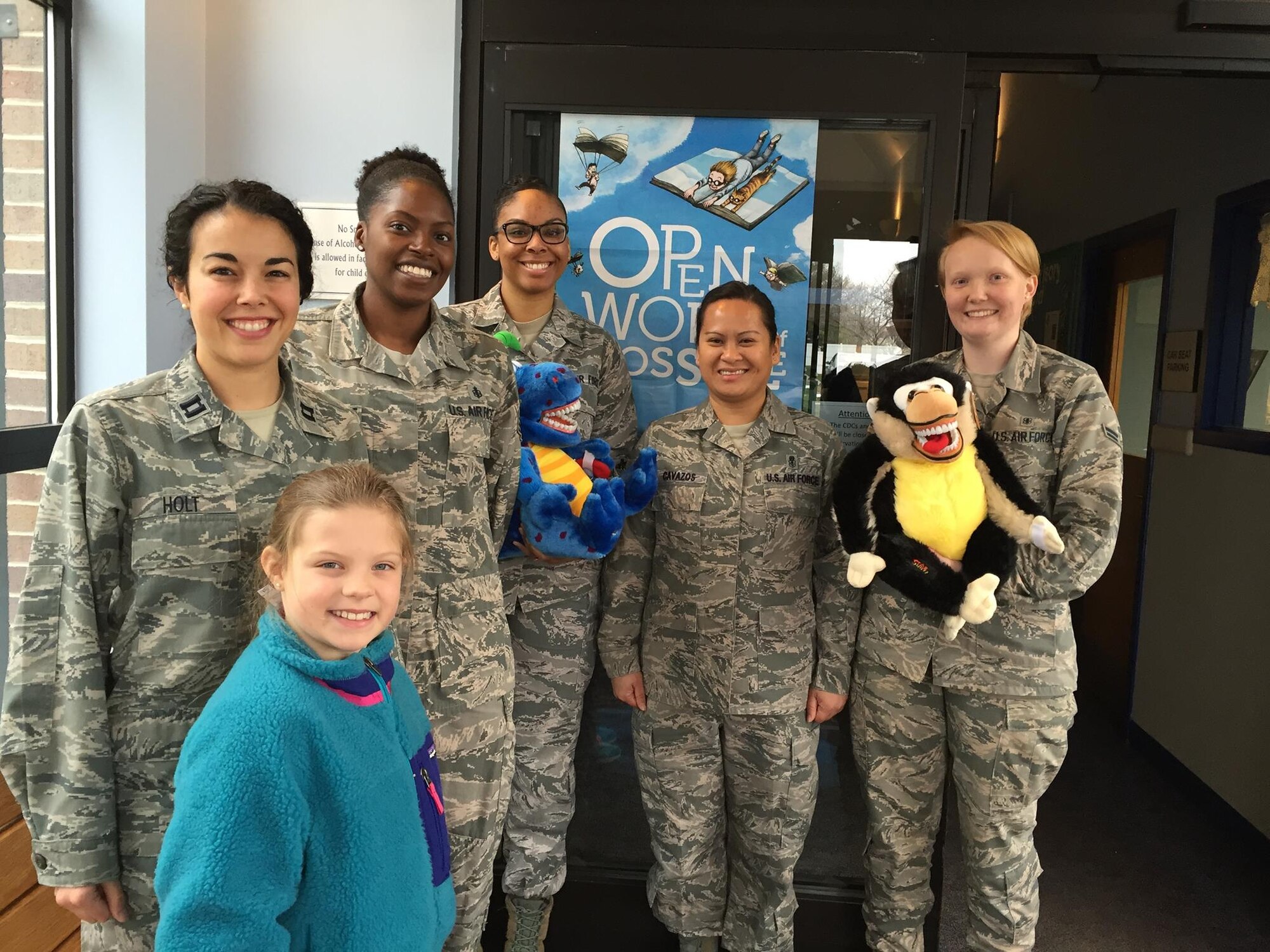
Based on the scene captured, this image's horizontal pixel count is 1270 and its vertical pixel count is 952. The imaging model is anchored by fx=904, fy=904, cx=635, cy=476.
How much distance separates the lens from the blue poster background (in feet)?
7.98

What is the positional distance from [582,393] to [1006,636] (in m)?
1.17

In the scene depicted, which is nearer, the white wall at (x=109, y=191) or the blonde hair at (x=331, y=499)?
the blonde hair at (x=331, y=499)

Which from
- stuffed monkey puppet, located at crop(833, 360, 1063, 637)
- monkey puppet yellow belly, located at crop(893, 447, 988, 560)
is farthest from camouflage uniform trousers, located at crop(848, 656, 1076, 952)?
monkey puppet yellow belly, located at crop(893, 447, 988, 560)

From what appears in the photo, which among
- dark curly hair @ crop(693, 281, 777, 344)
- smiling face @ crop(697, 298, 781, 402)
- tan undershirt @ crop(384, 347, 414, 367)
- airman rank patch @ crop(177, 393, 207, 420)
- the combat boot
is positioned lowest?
the combat boot

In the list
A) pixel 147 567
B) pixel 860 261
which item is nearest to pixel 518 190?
pixel 860 261

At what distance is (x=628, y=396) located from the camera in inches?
94.2

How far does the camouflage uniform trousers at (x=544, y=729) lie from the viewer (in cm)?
225

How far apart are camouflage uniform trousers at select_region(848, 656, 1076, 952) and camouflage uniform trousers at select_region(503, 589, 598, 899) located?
0.70 metres

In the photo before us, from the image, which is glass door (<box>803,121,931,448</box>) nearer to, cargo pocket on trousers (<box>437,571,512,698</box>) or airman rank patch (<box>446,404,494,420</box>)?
airman rank patch (<box>446,404,494,420</box>)

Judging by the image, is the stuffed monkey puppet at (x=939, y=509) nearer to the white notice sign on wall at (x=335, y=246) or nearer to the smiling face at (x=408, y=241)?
the smiling face at (x=408, y=241)

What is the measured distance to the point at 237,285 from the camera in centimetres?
136

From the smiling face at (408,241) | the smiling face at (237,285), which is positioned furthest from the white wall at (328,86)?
the smiling face at (237,285)

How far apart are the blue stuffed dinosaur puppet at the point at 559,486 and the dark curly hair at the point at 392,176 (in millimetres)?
428

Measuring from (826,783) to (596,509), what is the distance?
121 cm
